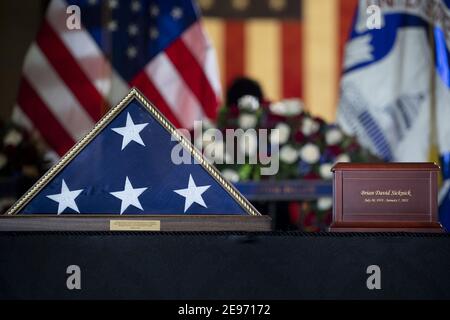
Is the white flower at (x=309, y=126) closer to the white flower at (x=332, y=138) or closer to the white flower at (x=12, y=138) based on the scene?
the white flower at (x=332, y=138)

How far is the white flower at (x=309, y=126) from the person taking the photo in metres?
4.07

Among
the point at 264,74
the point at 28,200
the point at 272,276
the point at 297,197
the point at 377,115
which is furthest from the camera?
the point at 264,74

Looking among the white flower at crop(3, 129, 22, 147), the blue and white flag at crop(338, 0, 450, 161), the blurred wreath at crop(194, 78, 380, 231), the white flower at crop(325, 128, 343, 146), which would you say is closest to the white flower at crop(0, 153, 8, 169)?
the white flower at crop(3, 129, 22, 147)

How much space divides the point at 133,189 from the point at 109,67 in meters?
3.97

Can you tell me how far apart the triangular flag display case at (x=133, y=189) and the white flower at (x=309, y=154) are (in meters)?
2.37

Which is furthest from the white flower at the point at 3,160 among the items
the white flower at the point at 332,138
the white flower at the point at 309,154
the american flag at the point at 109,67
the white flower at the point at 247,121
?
the white flower at the point at 332,138

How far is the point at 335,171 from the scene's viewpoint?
1.66 meters

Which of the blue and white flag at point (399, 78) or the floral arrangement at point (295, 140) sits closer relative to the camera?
the floral arrangement at point (295, 140)

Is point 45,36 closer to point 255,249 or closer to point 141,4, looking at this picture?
point 141,4

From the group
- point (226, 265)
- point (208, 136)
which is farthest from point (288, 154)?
point (226, 265)

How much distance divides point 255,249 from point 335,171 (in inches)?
10.2

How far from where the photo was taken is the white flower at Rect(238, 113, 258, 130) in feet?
13.4
